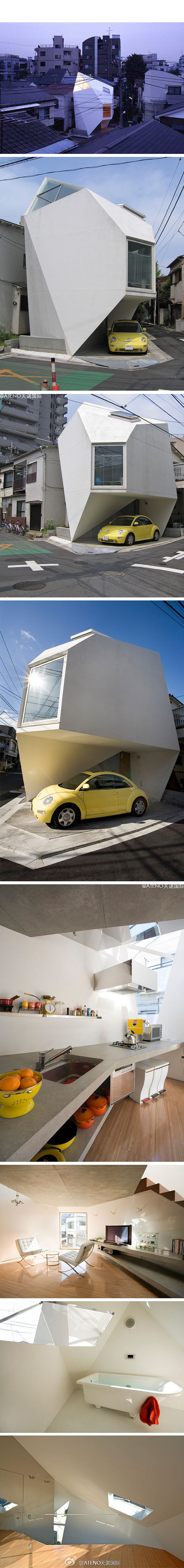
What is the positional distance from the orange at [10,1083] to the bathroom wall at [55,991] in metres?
0.15

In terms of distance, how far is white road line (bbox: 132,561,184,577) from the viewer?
2791 mm

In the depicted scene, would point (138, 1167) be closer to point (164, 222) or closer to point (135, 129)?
point (164, 222)

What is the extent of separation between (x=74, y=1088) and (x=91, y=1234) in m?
0.54

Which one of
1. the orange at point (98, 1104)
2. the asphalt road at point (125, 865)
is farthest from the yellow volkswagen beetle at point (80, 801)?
the orange at point (98, 1104)

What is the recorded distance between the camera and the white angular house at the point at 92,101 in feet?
8.24

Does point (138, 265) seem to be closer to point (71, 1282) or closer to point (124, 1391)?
point (71, 1282)

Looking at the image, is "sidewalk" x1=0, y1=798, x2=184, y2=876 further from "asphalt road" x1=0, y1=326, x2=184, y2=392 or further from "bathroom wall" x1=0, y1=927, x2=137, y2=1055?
"asphalt road" x1=0, y1=326, x2=184, y2=392

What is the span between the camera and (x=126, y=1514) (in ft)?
8.71

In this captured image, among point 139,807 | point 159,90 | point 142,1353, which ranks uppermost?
point 159,90

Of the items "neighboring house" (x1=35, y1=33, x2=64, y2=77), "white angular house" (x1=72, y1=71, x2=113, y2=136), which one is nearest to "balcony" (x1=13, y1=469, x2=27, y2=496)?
"white angular house" (x1=72, y1=71, x2=113, y2=136)

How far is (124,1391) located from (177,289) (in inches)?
146

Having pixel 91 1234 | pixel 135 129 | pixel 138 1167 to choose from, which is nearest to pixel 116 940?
pixel 138 1167

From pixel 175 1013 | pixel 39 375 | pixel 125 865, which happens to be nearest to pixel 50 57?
pixel 39 375

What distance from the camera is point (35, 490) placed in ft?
9.09
